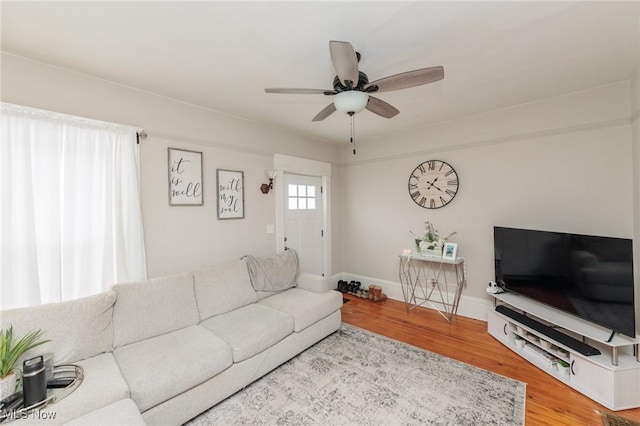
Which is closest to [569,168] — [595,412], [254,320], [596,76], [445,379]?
[596,76]

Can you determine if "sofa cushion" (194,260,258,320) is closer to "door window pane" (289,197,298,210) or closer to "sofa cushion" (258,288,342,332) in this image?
"sofa cushion" (258,288,342,332)

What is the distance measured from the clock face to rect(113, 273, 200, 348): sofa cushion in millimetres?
3139

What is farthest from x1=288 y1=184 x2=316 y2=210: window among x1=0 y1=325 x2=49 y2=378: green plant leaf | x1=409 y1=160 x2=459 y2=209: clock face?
x1=0 y1=325 x2=49 y2=378: green plant leaf

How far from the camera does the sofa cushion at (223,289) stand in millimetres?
2479

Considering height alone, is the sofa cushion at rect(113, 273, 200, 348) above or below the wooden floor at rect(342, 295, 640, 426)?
above

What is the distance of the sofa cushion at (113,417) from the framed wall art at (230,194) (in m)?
1.93

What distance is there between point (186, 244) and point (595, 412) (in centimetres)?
365

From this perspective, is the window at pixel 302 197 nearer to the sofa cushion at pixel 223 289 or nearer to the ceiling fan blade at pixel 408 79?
the sofa cushion at pixel 223 289

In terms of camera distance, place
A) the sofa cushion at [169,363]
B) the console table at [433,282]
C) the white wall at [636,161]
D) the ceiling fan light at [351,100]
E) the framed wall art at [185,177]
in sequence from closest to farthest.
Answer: the sofa cushion at [169,363] < the ceiling fan light at [351,100] < the white wall at [636,161] < the framed wall art at [185,177] < the console table at [433,282]

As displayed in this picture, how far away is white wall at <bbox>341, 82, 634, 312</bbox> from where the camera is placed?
2504 millimetres

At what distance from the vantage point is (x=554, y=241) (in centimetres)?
239

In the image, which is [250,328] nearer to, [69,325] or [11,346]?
[69,325]

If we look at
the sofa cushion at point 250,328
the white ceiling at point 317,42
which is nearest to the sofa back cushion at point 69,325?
the sofa cushion at point 250,328

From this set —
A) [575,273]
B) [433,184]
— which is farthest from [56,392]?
[433,184]
